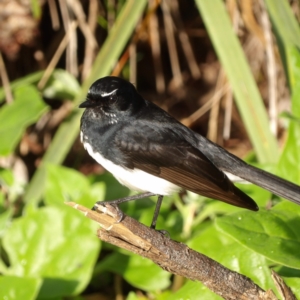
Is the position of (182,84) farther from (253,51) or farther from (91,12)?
(91,12)

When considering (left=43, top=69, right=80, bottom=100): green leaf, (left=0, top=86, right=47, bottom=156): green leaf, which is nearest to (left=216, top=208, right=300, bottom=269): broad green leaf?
(left=0, top=86, right=47, bottom=156): green leaf

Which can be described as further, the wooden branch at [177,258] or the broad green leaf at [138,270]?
the broad green leaf at [138,270]

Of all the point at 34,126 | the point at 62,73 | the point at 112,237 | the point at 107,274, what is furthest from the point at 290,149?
the point at 34,126

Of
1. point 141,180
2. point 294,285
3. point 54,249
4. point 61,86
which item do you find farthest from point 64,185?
point 294,285

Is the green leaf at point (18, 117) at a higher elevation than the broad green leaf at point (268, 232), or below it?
below

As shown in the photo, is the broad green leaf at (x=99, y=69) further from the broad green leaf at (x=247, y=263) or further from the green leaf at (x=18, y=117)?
the broad green leaf at (x=247, y=263)

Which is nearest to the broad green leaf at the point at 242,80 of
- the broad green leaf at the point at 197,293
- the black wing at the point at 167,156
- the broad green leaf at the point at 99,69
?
the broad green leaf at the point at 99,69

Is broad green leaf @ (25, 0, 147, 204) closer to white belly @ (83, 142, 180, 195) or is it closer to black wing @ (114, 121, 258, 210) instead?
black wing @ (114, 121, 258, 210)
